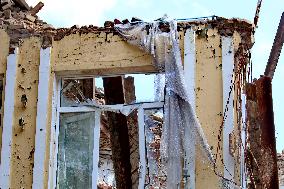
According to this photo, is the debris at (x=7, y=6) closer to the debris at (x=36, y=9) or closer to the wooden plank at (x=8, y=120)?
the debris at (x=36, y=9)

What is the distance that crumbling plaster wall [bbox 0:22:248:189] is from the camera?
25.7 ft

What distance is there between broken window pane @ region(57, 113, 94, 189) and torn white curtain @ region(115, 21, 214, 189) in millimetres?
1260

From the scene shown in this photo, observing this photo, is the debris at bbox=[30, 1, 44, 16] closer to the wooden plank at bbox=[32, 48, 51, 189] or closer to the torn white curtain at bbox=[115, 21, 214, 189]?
the wooden plank at bbox=[32, 48, 51, 189]

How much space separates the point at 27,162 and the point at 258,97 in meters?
3.60

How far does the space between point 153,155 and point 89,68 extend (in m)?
1.63

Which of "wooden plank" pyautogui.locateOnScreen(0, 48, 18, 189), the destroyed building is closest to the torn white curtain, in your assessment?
the destroyed building

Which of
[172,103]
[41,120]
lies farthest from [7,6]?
[172,103]

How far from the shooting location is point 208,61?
26.2 ft

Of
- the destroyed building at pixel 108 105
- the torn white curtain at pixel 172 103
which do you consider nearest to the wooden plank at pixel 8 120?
the destroyed building at pixel 108 105

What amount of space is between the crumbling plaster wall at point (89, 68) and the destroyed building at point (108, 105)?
0.01 meters

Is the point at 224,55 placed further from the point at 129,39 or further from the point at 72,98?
the point at 72,98

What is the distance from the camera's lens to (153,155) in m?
8.04

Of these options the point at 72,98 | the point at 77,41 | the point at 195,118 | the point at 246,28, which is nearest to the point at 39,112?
the point at 72,98

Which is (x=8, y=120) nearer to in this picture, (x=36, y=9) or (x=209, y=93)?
(x=209, y=93)
